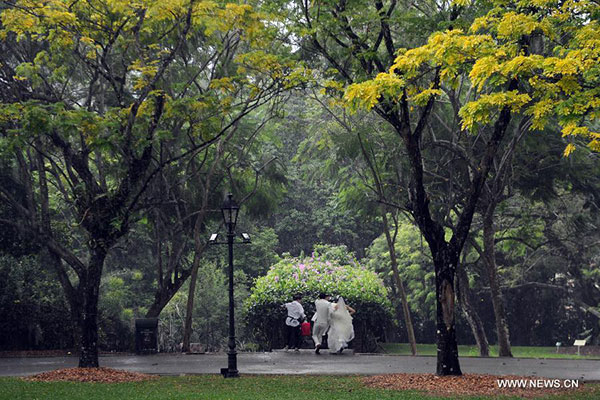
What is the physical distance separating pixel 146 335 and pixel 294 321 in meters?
4.45

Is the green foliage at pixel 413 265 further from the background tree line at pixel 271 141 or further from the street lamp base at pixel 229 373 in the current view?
the street lamp base at pixel 229 373

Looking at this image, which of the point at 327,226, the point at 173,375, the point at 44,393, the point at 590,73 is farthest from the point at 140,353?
the point at 327,226

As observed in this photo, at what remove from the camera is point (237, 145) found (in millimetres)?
25406

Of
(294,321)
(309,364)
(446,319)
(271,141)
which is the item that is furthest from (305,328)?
(446,319)

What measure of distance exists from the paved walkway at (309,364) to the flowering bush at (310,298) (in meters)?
2.22

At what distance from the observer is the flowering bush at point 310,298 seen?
24781 millimetres

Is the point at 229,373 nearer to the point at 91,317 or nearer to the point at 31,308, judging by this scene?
the point at 91,317

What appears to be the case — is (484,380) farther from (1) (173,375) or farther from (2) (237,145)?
(2) (237,145)

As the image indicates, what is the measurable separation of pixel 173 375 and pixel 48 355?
8.02 m

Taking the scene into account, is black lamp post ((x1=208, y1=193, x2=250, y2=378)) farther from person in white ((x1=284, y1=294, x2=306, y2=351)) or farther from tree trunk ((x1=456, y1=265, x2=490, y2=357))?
tree trunk ((x1=456, y1=265, x2=490, y2=357))

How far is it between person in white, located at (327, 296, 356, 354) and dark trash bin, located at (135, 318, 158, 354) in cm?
523

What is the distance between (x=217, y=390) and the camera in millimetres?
14164

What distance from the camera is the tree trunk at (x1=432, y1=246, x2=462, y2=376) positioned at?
1521 cm

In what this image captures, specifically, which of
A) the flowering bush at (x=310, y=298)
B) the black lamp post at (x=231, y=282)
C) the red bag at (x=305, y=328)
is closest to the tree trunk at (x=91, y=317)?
the black lamp post at (x=231, y=282)
